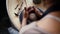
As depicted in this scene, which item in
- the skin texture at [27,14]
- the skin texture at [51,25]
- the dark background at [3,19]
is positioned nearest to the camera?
the skin texture at [51,25]

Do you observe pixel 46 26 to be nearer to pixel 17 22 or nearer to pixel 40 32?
pixel 40 32

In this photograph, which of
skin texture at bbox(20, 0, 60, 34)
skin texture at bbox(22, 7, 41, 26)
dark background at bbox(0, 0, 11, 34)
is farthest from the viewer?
dark background at bbox(0, 0, 11, 34)

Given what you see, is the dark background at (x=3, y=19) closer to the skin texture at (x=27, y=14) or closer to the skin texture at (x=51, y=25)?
the skin texture at (x=27, y=14)

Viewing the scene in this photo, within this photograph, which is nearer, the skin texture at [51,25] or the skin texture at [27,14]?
the skin texture at [51,25]

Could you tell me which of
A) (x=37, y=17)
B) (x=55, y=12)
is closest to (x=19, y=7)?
(x=37, y=17)

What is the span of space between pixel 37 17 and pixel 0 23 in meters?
0.44

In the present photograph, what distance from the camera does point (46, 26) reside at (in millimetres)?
A: 546

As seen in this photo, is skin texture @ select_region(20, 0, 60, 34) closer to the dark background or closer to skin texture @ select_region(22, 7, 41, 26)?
skin texture @ select_region(22, 7, 41, 26)

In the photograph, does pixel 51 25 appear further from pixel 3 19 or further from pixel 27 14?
pixel 3 19

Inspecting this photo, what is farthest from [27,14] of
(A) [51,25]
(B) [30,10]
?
(A) [51,25]

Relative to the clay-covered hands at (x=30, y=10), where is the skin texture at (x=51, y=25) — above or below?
below

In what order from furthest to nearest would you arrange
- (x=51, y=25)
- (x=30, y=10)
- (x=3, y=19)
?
(x=3, y=19) < (x=30, y=10) < (x=51, y=25)

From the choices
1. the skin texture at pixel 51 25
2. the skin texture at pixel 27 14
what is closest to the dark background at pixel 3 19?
the skin texture at pixel 27 14

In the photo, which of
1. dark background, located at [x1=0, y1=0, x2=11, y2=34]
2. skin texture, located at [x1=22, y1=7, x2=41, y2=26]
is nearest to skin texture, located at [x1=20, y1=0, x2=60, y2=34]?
skin texture, located at [x1=22, y1=7, x2=41, y2=26]
